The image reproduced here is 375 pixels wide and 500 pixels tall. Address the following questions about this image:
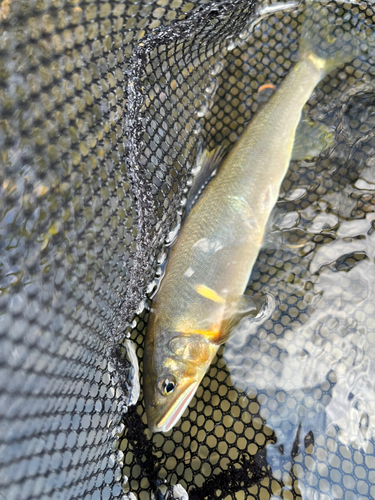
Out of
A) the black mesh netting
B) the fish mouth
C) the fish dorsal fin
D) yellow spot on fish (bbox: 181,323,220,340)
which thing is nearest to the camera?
the black mesh netting

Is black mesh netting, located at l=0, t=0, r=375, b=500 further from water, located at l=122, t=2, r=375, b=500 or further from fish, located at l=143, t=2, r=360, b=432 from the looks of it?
fish, located at l=143, t=2, r=360, b=432

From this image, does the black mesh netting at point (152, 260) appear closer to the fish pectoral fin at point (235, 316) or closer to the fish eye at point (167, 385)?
the fish pectoral fin at point (235, 316)

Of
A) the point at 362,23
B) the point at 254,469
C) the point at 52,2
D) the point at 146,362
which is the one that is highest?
the point at 52,2

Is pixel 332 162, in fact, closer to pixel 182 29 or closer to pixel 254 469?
pixel 182 29

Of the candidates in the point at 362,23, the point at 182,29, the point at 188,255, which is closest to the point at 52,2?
the point at 182,29

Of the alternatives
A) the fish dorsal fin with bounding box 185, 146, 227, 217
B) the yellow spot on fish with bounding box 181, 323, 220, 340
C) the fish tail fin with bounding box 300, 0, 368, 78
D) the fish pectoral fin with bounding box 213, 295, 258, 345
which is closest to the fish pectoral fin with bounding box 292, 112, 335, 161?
the fish tail fin with bounding box 300, 0, 368, 78

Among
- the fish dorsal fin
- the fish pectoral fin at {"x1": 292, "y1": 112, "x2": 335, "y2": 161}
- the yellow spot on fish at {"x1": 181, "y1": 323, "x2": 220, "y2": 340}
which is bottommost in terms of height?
the yellow spot on fish at {"x1": 181, "y1": 323, "x2": 220, "y2": 340}
